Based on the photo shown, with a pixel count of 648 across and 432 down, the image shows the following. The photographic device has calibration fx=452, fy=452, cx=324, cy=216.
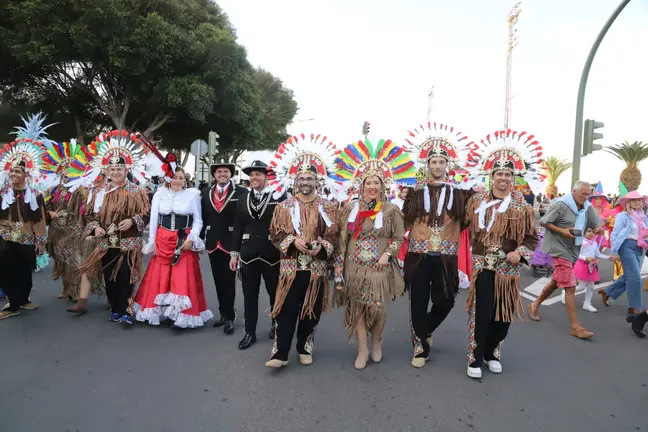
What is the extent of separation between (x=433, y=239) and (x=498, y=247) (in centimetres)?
57

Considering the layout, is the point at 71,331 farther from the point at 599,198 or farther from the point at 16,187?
the point at 599,198

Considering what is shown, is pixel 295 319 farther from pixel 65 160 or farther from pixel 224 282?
pixel 65 160

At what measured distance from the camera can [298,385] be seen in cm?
378

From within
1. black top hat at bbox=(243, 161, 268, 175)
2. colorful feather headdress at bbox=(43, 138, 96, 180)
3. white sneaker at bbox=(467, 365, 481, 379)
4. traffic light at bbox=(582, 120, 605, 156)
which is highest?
traffic light at bbox=(582, 120, 605, 156)

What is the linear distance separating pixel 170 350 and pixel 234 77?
59.5 ft

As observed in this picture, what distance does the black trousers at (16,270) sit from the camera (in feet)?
18.0

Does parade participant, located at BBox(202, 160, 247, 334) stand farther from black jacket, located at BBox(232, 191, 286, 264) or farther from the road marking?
the road marking

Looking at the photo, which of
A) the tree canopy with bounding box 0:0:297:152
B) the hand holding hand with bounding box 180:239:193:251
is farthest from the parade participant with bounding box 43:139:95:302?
the tree canopy with bounding box 0:0:297:152

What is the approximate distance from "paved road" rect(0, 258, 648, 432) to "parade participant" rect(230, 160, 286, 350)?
481mm

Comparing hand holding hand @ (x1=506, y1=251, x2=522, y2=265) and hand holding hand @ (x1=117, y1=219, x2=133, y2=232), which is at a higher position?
hand holding hand @ (x1=117, y1=219, x2=133, y2=232)

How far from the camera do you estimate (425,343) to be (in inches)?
168

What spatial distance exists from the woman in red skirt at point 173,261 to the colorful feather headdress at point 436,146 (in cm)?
263

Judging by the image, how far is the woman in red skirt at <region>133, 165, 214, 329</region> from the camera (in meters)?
5.19

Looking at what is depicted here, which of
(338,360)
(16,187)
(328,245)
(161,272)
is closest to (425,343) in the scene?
(338,360)
